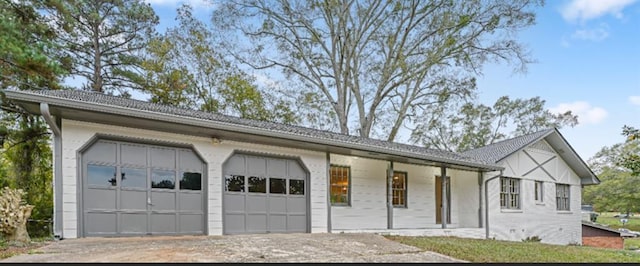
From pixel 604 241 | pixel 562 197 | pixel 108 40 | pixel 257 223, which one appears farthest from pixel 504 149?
pixel 108 40

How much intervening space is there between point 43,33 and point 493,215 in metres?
16.5

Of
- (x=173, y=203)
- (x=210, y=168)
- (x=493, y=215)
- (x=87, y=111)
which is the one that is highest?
(x=87, y=111)

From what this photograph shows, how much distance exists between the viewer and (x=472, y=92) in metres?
23.6

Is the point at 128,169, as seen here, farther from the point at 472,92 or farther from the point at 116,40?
the point at 472,92

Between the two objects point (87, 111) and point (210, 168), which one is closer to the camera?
point (87, 111)

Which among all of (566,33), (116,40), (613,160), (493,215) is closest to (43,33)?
(116,40)

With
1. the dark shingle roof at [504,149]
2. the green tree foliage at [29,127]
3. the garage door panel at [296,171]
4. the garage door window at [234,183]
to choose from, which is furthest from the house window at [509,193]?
the green tree foliage at [29,127]

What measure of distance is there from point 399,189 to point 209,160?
662cm

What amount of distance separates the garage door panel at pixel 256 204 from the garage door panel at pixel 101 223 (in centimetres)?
276

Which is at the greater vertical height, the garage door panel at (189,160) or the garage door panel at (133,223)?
the garage door panel at (189,160)

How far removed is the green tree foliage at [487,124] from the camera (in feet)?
95.6

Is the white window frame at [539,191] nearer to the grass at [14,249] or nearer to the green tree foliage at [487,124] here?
the green tree foliage at [487,124]

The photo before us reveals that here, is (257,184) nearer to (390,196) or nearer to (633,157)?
(390,196)

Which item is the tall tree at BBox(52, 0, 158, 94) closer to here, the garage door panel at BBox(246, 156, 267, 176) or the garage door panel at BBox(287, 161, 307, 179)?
the garage door panel at BBox(246, 156, 267, 176)
